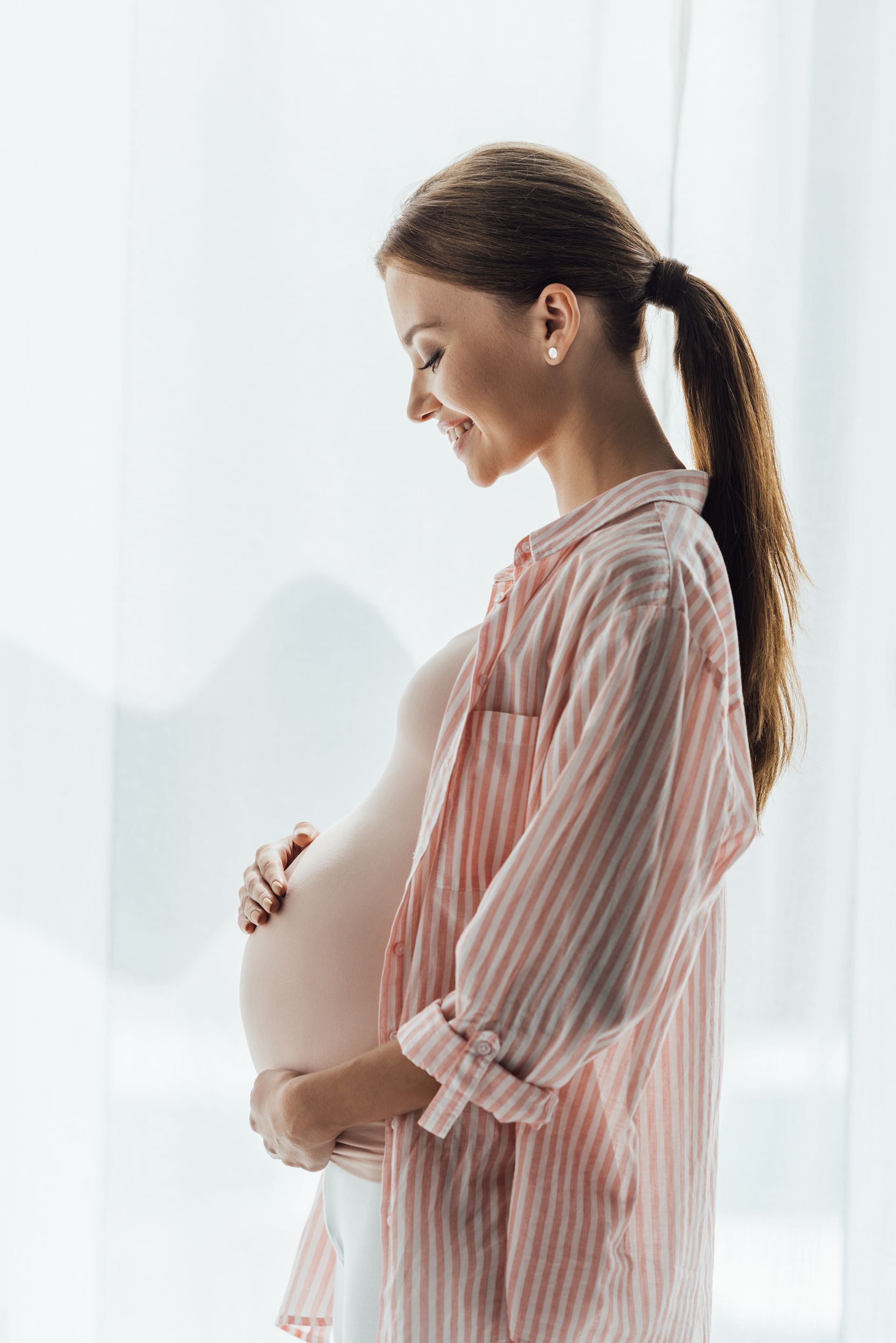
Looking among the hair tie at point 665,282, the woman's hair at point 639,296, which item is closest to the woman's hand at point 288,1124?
the woman's hair at point 639,296

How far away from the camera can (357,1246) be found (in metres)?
0.79

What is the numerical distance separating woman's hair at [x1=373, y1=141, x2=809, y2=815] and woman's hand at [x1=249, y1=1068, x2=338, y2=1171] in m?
0.40

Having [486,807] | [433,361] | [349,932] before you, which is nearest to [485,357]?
[433,361]

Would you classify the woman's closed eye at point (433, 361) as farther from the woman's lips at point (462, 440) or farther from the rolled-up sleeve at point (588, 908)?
the rolled-up sleeve at point (588, 908)

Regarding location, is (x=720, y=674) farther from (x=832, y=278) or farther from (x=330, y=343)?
(x=832, y=278)

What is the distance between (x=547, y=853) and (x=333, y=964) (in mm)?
262

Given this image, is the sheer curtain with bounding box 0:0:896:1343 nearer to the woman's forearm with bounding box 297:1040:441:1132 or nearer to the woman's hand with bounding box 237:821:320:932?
the woman's hand with bounding box 237:821:320:932

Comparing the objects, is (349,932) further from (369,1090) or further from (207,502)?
(207,502)

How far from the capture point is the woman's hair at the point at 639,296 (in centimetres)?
80

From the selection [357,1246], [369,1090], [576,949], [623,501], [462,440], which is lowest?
[357,1246]

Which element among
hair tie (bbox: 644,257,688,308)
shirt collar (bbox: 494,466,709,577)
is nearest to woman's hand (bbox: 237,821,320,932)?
shirt collar (bbox: 494,466,709,577)

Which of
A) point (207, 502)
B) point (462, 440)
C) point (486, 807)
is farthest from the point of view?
point (207, 502)

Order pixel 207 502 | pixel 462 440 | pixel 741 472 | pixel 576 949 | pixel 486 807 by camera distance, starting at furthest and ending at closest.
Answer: pixel 207 502, pixel 462 440, pixel 741 472, pixel 486 807, pixel 576 949

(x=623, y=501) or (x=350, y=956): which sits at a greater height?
(x=623, y=501)
